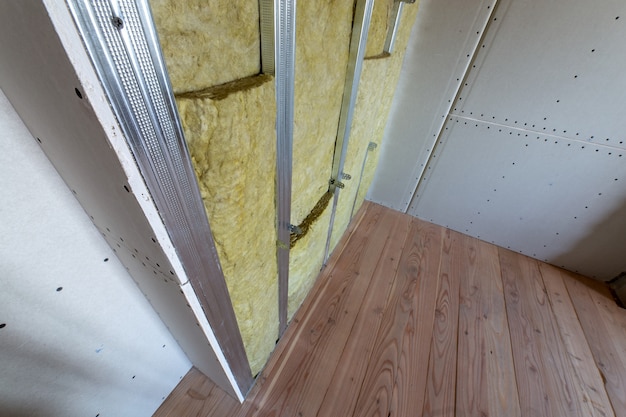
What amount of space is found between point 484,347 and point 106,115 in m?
1.69

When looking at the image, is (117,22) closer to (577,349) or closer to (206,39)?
(206,39)

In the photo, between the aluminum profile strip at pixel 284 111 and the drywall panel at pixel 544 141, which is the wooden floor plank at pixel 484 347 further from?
the aluminum profile strip at pixel 284 111

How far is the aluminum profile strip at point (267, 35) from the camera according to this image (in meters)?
0.38

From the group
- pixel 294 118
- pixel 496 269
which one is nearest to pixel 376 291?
pixel 496 269

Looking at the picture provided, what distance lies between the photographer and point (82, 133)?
0.94 ft

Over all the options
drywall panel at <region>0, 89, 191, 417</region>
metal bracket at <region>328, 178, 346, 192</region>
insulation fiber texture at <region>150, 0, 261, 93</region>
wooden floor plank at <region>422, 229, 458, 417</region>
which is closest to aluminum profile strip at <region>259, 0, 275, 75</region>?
insulation fiber texture at <region>150, 0, 261, 93</region>

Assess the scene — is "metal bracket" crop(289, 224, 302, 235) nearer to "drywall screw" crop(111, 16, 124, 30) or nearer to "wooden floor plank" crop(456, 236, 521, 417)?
"drywall screw" crop(111, 16, 124, 30)

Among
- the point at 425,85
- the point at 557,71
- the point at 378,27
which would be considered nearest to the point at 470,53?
the point at 425,85

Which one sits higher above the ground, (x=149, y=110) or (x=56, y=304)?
(x=149, y=110)

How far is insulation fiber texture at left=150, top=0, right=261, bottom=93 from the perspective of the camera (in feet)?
0.92

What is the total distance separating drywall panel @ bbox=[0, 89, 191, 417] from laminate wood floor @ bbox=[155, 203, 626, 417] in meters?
0.44

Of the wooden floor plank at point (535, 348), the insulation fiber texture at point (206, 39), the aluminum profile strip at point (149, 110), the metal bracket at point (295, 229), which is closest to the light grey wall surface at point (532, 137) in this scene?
the wooden floor plank at point (535, 348)

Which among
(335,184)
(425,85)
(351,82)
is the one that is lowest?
(335,184)

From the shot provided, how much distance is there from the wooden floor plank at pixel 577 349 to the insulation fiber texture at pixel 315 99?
1.48 meters
